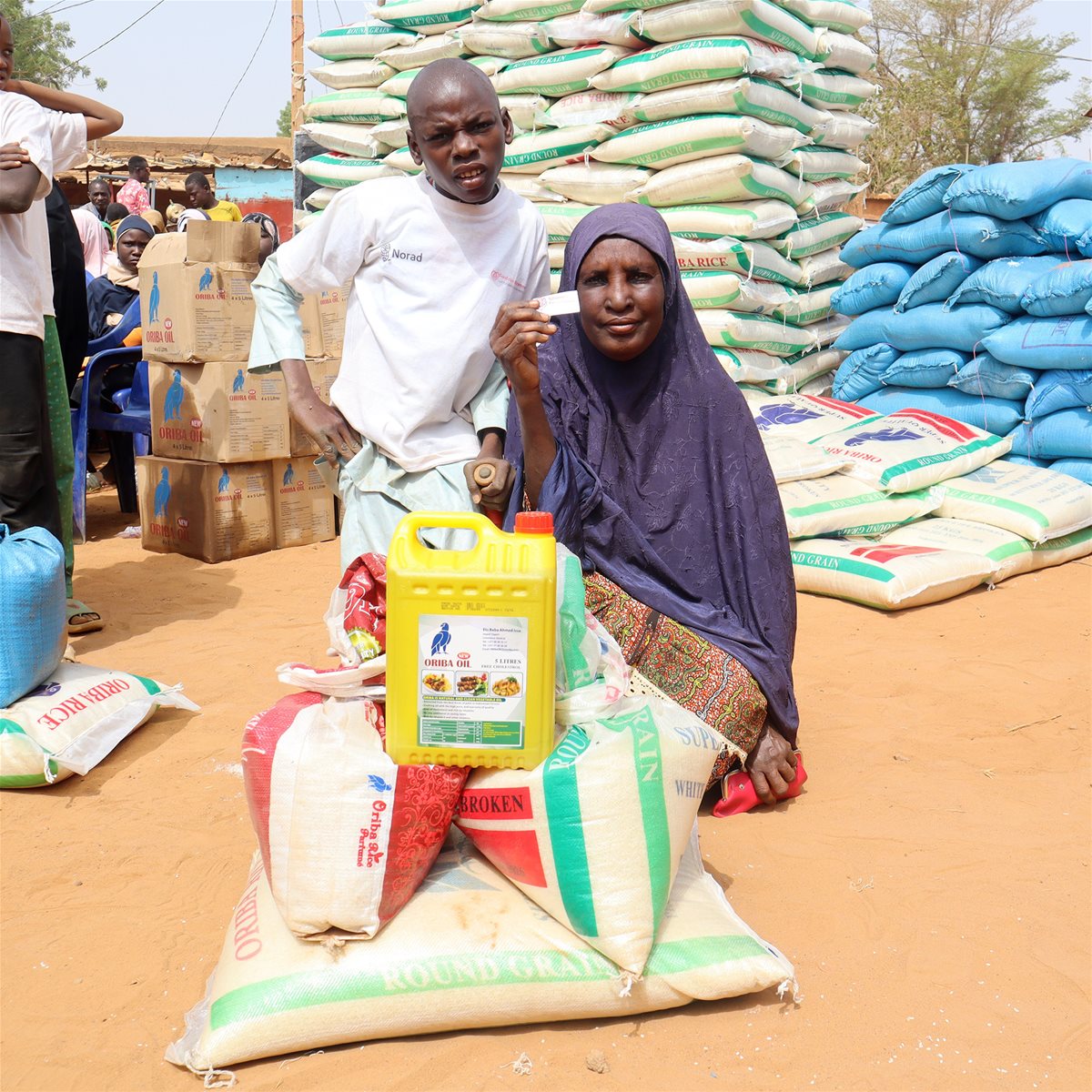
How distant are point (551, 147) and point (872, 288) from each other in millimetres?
1923

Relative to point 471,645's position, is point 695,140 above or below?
above

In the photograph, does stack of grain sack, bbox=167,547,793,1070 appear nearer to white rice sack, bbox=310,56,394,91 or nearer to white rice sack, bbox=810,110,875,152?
white rice sack, bbox=810,110,875,152

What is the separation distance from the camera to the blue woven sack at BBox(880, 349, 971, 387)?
19.1ft

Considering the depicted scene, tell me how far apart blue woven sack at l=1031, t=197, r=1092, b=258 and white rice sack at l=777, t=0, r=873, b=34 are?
5.17 feet

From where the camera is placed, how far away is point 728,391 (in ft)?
9.04

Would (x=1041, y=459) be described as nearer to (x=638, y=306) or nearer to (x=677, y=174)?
(x=677, y=174)

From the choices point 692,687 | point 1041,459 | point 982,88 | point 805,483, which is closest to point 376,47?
point 805,483

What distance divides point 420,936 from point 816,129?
5.43 m

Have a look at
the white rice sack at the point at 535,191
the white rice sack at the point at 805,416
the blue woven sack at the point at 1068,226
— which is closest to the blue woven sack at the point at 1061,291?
the blue woven sack at the point at 1068,226

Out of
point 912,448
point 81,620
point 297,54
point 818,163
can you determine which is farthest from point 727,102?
point 297,54

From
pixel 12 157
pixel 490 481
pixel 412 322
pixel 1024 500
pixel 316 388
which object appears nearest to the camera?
pixel 490 481

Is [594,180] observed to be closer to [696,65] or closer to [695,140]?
[695,140]

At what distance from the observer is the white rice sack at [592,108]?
5.76m

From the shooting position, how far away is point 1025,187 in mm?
5426
